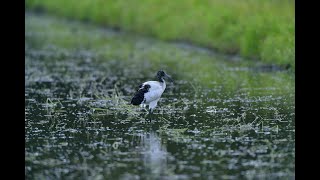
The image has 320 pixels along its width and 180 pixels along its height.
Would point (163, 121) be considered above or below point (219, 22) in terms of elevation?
below

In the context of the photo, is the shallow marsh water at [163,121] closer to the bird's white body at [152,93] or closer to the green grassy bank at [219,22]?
the bird's white body at [152,93]

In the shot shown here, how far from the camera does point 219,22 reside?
1192 inches

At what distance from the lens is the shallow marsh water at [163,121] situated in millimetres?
13133

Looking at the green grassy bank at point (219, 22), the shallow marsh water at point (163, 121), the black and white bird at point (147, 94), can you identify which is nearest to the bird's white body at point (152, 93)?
the black and white bird at point (147, 94)

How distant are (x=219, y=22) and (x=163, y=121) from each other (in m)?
13.6

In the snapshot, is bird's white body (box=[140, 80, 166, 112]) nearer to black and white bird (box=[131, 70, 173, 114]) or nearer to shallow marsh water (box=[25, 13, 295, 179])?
black and white bird (box=[131, 70, 173, 114])

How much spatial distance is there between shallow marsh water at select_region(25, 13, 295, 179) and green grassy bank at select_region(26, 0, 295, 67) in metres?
0.71

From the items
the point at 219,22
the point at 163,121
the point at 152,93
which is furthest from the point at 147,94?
the point at 219,22

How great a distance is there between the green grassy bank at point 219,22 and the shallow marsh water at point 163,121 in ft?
2.33

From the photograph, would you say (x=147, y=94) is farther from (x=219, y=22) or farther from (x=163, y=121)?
(x=219, y=22)

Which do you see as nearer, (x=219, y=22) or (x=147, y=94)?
(x=147, y=94)

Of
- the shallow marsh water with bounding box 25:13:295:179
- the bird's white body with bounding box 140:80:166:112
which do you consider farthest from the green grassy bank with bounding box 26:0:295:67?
the bird's white body with bounding box 140:80:166:112
